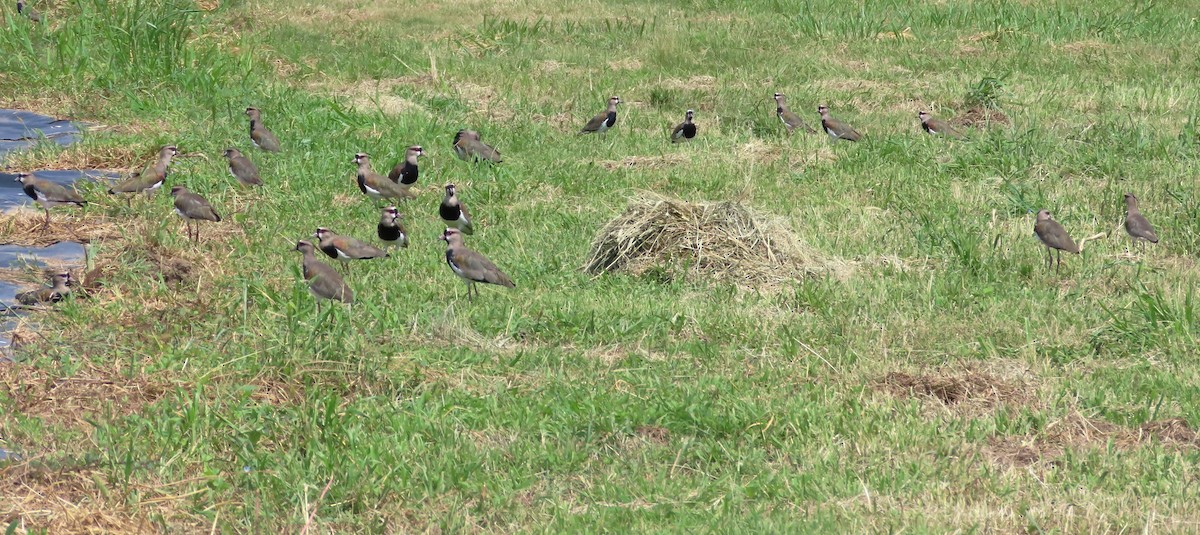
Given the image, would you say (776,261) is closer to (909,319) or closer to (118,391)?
(909,319)

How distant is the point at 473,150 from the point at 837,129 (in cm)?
398

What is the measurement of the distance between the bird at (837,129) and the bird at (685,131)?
4.66 ft

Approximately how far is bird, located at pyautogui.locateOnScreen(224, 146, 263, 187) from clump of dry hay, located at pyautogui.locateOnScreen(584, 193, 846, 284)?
3501mm

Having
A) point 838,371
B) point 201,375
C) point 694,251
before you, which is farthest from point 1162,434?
point 201,375

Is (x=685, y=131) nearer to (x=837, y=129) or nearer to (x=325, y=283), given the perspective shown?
(x=837, y=129)

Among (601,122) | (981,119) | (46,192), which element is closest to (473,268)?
(46,192)

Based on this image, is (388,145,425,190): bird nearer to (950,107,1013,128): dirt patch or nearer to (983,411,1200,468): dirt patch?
(950,107,1013,128): dirt patch

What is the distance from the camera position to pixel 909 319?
890 centimetres

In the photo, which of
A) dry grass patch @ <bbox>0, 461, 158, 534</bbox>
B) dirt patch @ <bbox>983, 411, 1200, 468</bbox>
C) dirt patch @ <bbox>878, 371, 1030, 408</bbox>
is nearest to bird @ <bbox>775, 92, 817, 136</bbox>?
dirt patch @ <bbox>878, 371, 1030, 408</bbox>

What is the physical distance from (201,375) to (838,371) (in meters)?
3.73

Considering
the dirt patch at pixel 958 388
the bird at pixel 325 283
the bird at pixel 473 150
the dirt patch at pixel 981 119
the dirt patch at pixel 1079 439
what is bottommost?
the bird at pixel 473 150

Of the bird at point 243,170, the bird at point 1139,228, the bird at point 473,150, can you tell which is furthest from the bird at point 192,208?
the bird at point 1139,228

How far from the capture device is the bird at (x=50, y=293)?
28.6ft

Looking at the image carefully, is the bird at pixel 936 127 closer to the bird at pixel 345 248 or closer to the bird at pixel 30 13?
the bird at pixel 345 248
